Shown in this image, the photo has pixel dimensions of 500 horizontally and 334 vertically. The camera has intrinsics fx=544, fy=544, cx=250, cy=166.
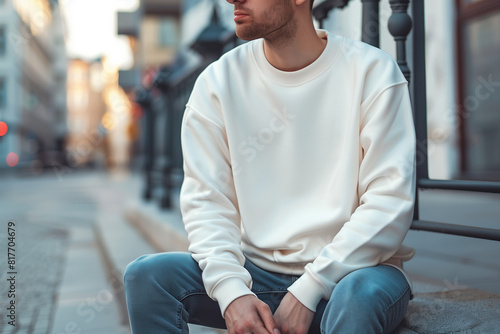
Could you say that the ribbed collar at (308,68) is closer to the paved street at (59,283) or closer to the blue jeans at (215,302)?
the blue jeans at (215,302)

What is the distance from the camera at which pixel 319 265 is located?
4.53 feet

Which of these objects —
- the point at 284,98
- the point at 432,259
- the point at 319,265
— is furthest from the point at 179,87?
the point at 319,265

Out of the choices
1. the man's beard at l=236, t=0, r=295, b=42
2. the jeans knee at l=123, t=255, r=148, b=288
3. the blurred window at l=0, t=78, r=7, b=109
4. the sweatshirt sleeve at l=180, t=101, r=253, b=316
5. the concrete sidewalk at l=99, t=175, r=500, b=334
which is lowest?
the concrete sidewalk at l=99, t=175, r=500, b=334

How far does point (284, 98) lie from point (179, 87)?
124 inches

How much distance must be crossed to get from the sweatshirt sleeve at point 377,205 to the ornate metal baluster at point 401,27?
1.80 ft

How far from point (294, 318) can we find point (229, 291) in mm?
186

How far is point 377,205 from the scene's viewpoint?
1407 mm

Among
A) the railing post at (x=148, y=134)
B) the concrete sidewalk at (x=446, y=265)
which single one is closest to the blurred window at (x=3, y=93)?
the railing post at (x=148, y=134)

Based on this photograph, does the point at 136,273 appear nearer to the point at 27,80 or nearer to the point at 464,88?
the point at 464,88

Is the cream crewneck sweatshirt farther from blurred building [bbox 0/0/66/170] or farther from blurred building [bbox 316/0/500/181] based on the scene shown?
blurred building [bbox 0/0/66/170]

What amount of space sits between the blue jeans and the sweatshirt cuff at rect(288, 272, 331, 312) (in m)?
0.03

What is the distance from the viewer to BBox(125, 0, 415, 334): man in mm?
1386

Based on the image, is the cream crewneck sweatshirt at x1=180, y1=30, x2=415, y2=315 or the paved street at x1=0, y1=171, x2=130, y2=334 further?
the paved street at x1=0, y1=171, x2=130, y2=334

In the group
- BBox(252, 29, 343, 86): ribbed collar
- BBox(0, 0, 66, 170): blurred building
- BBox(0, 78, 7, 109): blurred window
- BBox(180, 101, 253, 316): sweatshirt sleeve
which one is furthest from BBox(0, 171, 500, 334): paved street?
BBox(0, 78, 7, 109): blurred window
